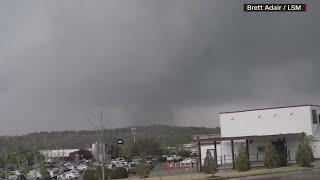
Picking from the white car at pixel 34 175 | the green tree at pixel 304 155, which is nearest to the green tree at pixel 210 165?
the green tree at pixel 304 155

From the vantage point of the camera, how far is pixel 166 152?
151500 millimetres

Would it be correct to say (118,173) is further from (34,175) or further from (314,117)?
(314,117)

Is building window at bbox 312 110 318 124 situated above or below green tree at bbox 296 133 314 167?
above

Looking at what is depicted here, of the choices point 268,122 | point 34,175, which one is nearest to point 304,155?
point 268,122

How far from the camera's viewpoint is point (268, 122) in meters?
67.1

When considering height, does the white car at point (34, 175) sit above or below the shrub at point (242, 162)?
below

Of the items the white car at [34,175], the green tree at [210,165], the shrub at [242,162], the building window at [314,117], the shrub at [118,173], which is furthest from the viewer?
the white car at [34,175]

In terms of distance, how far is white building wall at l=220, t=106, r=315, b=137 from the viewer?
64812 mm

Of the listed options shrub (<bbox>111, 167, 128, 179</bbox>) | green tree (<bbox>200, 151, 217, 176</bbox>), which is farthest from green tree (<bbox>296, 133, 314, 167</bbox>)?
shrub (<bbox>111, 167, 128, 179</bbox>)

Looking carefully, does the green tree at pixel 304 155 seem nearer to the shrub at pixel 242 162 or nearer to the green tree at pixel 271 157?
the green tree at pixel 271 157

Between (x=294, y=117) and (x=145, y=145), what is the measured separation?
75531 mm

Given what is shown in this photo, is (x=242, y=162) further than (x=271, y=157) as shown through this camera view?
No

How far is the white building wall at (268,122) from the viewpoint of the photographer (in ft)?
213

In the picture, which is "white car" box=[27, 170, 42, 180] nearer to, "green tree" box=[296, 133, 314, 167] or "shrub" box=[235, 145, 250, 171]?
"shrub" box=[235, 145, 250, 171]
